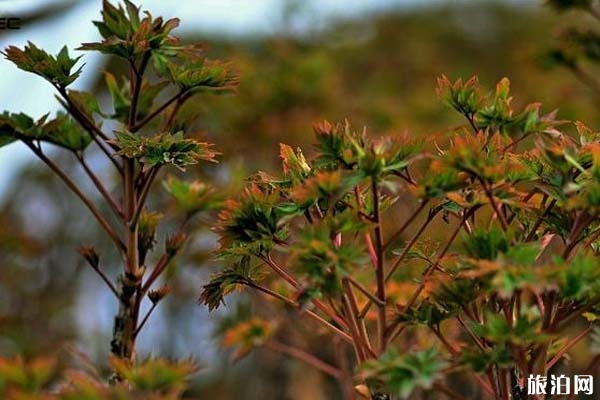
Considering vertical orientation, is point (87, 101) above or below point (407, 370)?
above

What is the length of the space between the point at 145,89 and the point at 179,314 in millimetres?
2008

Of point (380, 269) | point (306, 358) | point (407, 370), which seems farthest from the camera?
point (306, 358)

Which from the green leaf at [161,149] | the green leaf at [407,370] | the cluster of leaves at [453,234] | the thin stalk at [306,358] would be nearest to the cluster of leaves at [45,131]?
the green leaf at [161,149]

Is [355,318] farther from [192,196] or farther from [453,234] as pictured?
[192,196]

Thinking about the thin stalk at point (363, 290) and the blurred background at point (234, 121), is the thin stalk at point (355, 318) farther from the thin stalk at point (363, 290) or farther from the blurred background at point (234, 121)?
the blurred background at point (234, 121)

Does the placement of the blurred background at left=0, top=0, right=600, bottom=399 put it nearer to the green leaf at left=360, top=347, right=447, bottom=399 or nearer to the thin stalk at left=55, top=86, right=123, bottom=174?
the thin stalk at left=55, top=86, right=123, bottom=174

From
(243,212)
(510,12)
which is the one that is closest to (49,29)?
(243,212)

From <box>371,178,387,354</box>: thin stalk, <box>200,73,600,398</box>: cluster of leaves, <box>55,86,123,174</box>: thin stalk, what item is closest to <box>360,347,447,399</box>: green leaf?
<box>200,73,600,398</box>: cluster of leaves

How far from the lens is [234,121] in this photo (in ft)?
6.80

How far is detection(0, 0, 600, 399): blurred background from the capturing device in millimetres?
1790

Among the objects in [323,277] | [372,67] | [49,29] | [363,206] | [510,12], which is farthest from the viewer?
[510,12]

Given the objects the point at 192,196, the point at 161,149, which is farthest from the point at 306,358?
the point at 161,149

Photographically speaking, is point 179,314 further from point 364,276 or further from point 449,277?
point 449,277

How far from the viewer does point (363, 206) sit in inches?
29.5
